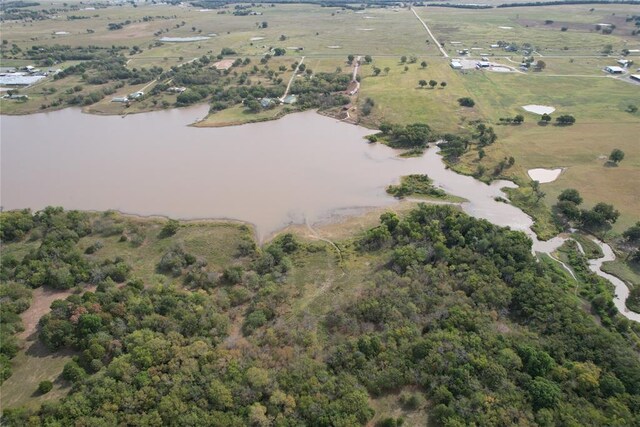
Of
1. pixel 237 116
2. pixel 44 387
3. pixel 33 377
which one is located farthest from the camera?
pixel 237 116

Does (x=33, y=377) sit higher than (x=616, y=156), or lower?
lower

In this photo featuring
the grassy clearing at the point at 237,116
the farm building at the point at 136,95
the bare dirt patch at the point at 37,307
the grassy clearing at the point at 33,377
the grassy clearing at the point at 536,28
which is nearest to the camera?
the grassy clearing at the point at 33,377

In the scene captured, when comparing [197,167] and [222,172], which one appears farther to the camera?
[197,167]

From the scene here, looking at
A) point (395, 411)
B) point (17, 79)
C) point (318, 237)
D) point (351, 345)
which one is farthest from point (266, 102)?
point (395, 411)

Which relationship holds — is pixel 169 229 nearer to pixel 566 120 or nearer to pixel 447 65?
pixel 566 120

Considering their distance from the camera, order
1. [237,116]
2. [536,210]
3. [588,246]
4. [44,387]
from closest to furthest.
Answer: [44,387] → [588,246] → [536,210] → [237,116]

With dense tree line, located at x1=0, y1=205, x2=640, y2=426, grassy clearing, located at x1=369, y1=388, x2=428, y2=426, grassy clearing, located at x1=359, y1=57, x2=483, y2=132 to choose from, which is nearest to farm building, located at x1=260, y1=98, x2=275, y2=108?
grassy clearing, located at x1=359, y1=57, x2=483, y2=132

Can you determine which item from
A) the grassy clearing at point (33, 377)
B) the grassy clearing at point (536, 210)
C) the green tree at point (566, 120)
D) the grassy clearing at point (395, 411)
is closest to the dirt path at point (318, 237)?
the grassy clearing at point (395, 411)

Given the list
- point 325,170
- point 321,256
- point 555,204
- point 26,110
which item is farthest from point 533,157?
point 26,110

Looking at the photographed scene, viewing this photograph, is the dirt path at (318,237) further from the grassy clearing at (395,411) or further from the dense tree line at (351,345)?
the grassy clearing at (395,411)

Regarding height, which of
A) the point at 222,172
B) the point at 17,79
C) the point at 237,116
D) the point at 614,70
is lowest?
the point at 222,172
